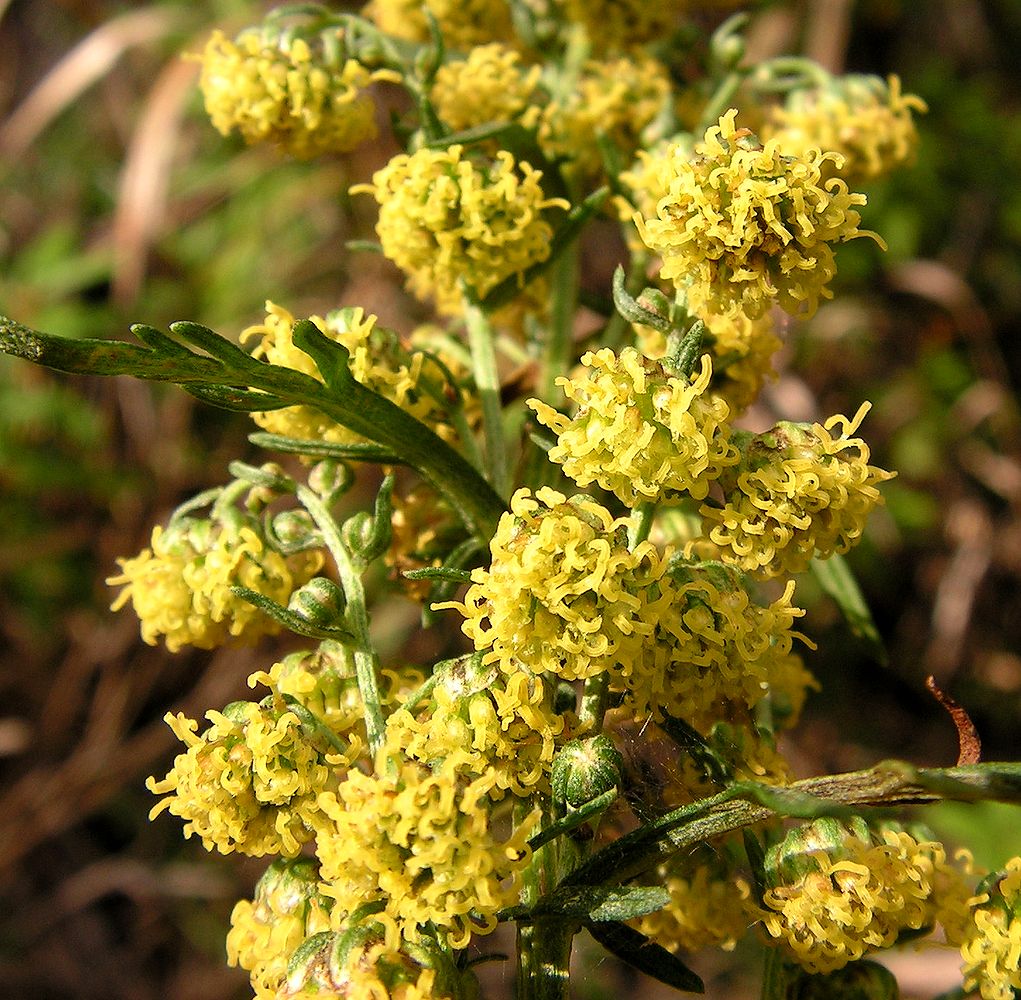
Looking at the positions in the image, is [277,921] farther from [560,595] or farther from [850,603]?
[850,603]

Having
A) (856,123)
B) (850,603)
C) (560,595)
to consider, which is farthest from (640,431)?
(856,123)

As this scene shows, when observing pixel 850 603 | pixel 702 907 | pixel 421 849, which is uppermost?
pixel 421 849

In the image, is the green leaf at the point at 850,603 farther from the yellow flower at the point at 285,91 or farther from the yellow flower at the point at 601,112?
the yellow flower at the point at 285,91

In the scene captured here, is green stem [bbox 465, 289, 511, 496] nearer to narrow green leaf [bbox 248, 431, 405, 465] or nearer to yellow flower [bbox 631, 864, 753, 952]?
narrow green leaf [bbox 248, 431, 405, 465]

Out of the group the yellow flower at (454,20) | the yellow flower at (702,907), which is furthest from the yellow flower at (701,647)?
the yellow flower at (454,20)

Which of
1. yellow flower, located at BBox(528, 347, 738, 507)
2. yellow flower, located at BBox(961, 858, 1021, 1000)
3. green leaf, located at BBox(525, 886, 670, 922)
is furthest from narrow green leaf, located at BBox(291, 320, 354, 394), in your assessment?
yellow flower, located at BBox(961, 858, 1021, 1000)

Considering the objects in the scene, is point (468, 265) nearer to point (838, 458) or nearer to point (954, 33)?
point (838, 458)
